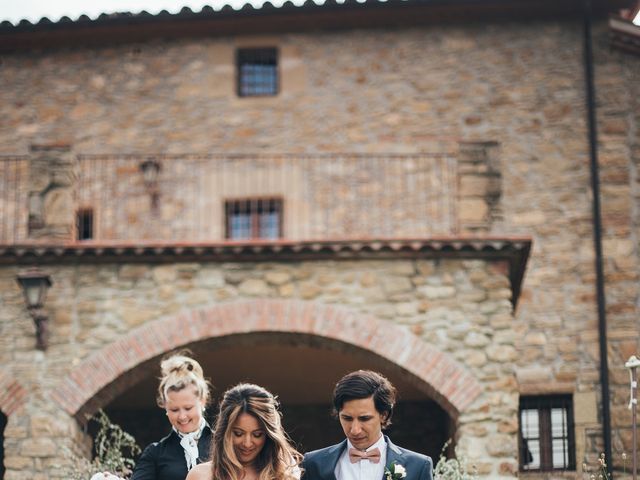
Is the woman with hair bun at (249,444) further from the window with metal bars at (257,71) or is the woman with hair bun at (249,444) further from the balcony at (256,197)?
the window with metal bars at (257,71)

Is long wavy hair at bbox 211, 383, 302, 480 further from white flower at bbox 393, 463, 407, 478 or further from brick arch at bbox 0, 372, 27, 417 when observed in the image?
brick arch at bbox 0, 372, 27, 417

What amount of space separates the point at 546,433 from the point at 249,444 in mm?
9011

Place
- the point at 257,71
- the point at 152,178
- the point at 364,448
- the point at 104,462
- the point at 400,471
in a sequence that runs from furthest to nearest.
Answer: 1. the point at 257,71
2. the point at 152,178
3. the point at 104,462
4. the point at 364,448
5. the point at 400,471

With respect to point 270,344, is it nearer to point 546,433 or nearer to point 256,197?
point 256,197

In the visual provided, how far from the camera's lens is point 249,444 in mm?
5145

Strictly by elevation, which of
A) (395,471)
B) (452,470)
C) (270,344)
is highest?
(270,344)

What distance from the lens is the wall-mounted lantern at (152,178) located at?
14.4 metres

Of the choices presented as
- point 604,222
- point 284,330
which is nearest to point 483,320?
point 284,330

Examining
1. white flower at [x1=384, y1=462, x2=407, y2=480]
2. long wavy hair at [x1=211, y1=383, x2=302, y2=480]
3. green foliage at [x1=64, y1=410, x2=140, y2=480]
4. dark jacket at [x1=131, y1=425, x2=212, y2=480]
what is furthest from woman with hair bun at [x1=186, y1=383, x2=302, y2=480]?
green foliage at [x1=64, y1=410, x2=140, y2=480]

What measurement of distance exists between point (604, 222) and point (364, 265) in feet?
14.4

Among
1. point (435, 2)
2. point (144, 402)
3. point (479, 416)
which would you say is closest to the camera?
point (479, 416)

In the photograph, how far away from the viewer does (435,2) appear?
14602mm

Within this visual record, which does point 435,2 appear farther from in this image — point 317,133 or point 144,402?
point 144,402

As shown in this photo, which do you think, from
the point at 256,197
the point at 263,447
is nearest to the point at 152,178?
the point at 256,197
